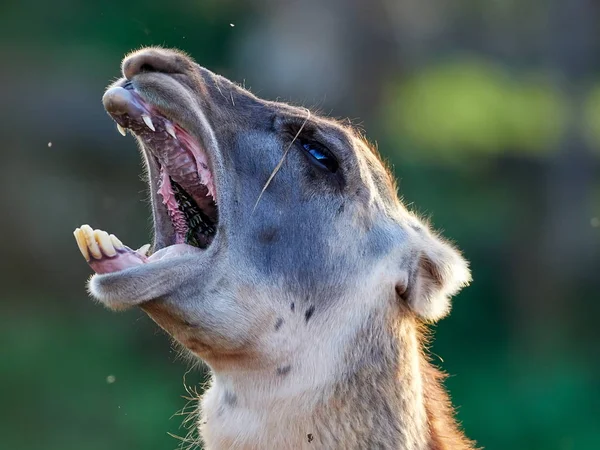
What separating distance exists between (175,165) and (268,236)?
16.7 inches

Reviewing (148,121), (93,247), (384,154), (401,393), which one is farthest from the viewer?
(384,154)

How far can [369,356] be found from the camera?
11.7ft

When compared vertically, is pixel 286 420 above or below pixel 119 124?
below

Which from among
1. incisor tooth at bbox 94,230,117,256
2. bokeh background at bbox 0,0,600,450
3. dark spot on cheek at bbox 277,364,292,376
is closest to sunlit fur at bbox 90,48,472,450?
dark spot on cheek at bbox 277,364,292,376

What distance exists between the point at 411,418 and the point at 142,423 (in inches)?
205

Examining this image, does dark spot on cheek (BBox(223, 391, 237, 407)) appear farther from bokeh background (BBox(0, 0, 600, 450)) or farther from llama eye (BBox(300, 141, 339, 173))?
bokeh background (BBox(0, 0, 600, 450))

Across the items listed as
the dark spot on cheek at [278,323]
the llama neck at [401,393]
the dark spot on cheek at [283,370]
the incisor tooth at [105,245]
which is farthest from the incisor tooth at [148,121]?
the llama neck at [401,393]

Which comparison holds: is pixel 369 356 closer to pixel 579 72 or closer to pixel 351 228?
pixel 351 228

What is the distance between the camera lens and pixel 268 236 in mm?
3594

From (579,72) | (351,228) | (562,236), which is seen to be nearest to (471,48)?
(579,72)

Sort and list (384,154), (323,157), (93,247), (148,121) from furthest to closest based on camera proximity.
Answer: (384,154) < (323,157) < (148,121) < (93,247)

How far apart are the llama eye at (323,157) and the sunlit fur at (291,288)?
1.1 inches

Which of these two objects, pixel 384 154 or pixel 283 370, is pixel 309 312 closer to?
pixel 283 370

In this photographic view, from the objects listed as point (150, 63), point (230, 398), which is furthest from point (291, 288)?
point (150, 63)
